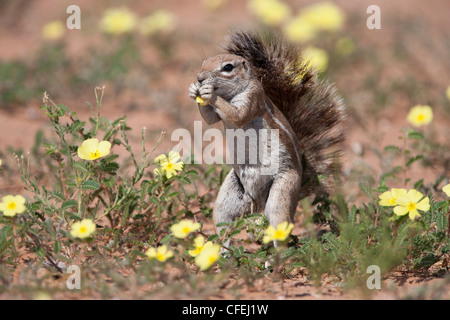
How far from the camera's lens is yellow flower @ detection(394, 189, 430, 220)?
3.07m

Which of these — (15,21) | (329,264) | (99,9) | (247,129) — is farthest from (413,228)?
(15,21)

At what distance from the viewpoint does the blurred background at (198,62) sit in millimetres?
6465

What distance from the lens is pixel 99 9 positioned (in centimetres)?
1072

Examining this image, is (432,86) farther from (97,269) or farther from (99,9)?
(99,9)

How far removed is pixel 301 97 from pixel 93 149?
1548 mm

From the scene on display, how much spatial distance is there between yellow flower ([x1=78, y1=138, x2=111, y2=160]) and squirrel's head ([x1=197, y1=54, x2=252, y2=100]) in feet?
2.45

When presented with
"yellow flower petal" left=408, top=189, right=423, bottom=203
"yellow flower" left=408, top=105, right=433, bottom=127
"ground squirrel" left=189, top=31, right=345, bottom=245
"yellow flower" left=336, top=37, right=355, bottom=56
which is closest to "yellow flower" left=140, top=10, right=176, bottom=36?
"yellow flower" left=336, top=37, right=355, bottom=56

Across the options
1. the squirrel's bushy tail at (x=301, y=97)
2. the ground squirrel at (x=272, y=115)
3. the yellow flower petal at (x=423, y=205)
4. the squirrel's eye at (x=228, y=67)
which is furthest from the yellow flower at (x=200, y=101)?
the yellow flower petal at (x=423, y=205)

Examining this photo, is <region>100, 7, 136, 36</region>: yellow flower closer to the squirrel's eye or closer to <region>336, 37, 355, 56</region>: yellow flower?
<region>336, 37, 355, 56</region>: yellow flower

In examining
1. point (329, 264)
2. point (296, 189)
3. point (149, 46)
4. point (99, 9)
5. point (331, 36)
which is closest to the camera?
point (329, 264)

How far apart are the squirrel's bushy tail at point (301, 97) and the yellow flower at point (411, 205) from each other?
83 centimetres

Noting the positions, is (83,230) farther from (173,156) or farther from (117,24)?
(117,24)

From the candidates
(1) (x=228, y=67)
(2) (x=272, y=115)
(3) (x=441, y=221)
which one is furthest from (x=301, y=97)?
(3) (x=441, y=221)

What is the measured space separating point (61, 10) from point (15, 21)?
38.1 inches
